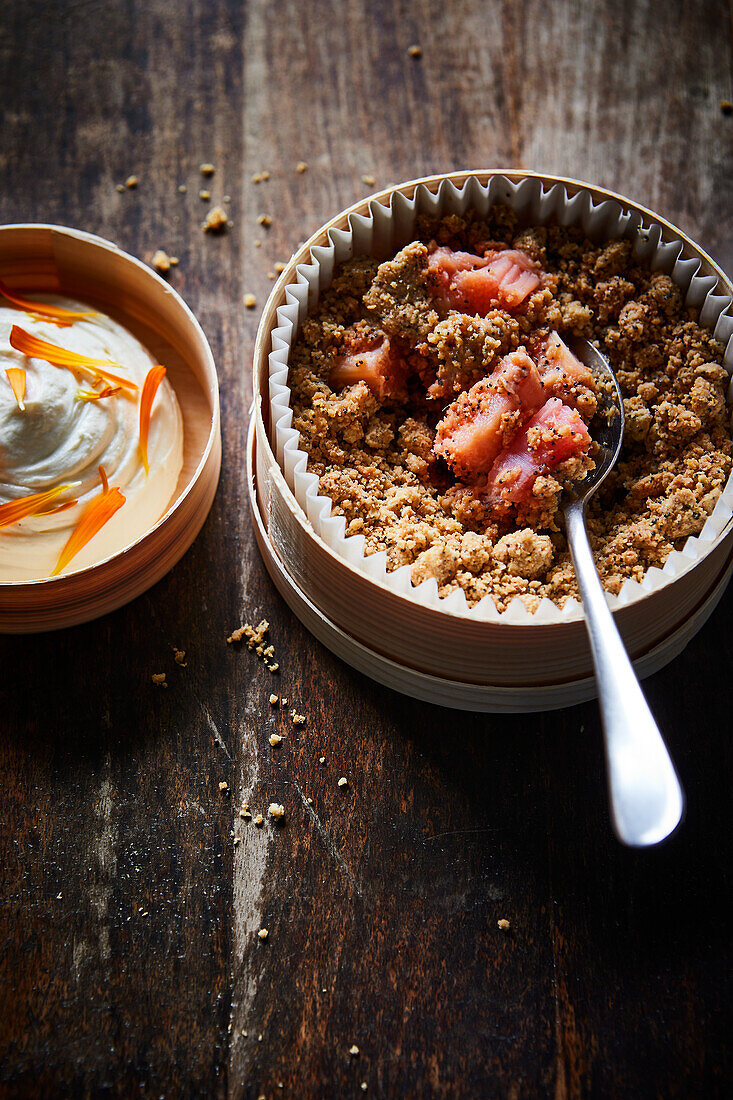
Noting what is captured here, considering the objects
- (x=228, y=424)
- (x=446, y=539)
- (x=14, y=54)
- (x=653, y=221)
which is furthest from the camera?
(x=14, y=54)

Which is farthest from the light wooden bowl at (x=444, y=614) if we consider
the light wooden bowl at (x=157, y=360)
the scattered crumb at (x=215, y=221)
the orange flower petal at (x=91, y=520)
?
the scattered crumb at (x=215, y=221)

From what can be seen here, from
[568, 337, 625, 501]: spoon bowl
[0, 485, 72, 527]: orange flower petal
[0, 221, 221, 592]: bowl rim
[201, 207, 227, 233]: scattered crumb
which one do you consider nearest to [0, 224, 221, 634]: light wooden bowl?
[0, 221, 221, 592]: bowl rim

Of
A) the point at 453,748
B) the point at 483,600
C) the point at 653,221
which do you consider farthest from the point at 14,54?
the point at 453,748

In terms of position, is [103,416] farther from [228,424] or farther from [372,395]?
[372,395]

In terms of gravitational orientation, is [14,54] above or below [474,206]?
above

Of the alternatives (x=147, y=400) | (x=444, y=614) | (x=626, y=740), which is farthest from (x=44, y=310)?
(x=626, y=740)

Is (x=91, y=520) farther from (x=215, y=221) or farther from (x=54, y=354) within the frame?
(x=215, y=221)
